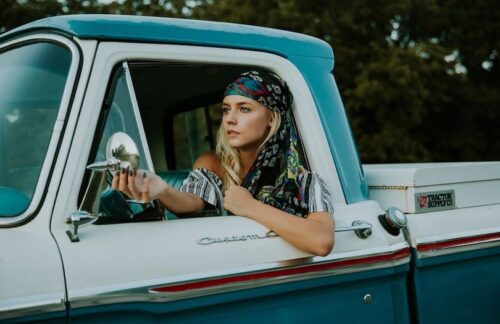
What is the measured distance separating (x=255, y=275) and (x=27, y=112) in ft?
3.02

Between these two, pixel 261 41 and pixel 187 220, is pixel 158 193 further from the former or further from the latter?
pixel 261 41

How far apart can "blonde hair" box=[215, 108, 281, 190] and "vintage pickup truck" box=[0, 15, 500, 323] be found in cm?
13

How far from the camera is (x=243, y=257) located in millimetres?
1987

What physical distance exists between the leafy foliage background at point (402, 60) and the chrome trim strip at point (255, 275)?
33.5 feet

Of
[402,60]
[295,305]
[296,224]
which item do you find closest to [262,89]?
[296,224]

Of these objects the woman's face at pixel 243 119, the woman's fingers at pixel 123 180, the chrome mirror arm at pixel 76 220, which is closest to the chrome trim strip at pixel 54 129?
the chrome mirror arm at pixel 76 220

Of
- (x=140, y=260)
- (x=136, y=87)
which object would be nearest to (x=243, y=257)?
(x=140, y=260)

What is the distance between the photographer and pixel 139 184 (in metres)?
1.85

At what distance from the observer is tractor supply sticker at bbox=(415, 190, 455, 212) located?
8.46 ft

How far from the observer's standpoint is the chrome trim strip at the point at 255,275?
172 cm

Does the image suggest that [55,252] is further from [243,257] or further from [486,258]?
[486,258]

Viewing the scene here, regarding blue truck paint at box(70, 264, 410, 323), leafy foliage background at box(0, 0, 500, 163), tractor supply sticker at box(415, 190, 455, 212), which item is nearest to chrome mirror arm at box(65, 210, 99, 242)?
blue truck paint at box(70, 264, 410, 323)

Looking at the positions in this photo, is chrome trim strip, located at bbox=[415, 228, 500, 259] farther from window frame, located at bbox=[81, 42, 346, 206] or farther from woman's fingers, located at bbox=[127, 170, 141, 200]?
woman's fingers, located at bbox=[127, 170, 141, 200]

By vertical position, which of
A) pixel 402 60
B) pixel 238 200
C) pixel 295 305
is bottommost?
pixel 295 305
